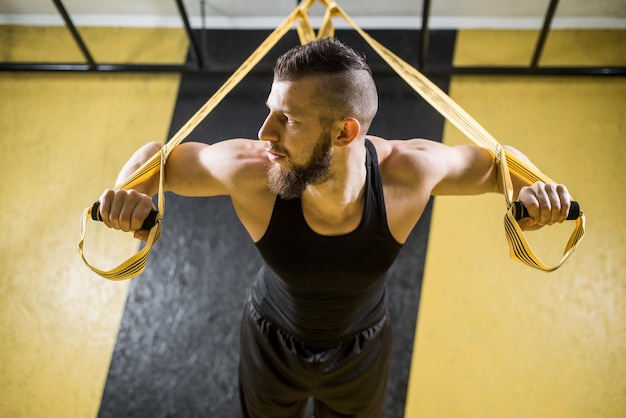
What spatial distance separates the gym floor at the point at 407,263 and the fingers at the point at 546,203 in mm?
1153

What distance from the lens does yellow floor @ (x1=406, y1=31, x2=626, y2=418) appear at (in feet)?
7.80

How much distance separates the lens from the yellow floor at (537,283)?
7.80 ft

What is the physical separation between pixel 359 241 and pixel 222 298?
1.09 metres

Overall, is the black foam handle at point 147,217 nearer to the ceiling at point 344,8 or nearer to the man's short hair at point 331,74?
the man's short hair at point 331,74

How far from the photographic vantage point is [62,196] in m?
2.86

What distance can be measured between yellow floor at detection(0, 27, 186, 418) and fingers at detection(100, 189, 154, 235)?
1.29 m

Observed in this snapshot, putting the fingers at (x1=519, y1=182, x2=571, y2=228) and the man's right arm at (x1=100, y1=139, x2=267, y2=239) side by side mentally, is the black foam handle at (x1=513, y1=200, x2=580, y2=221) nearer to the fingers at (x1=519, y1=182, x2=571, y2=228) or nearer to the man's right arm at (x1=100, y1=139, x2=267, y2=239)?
the fingers at (x1=519, y1=182, x2=571, y2=228)

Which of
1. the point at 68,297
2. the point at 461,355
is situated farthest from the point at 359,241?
the point at 68,297

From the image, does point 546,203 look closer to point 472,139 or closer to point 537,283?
point 472,139

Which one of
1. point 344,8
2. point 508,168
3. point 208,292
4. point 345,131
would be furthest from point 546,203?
point 344,8

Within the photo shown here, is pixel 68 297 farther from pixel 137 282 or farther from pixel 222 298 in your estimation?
pixel 222 298

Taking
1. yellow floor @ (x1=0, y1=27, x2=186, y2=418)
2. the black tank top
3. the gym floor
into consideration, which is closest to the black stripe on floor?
the gym floor

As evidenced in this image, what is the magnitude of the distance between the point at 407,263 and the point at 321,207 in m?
1.07

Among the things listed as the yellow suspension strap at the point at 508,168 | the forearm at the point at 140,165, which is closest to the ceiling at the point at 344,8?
the yellow suspension strap at the point at 508,168
